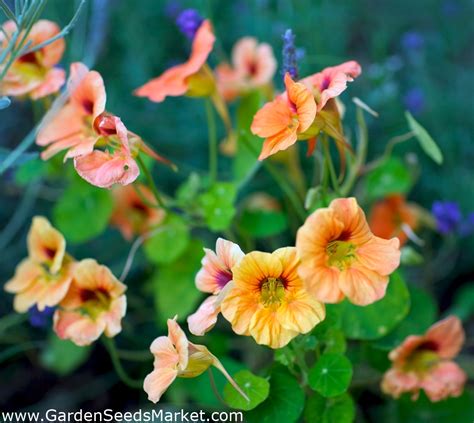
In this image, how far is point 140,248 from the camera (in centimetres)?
168

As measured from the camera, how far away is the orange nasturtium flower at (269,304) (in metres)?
0.85

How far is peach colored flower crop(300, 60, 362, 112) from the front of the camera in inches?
36.1

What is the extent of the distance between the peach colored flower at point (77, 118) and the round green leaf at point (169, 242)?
0.26 meters

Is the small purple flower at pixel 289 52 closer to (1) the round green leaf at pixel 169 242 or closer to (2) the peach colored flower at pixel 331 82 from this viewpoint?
(2) the peach colored flower at pixel 331 82

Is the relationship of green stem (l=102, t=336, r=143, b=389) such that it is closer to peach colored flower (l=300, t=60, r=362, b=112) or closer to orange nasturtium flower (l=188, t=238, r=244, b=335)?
orange nasturtium flower (l=188, t=238, r=244, b=335)

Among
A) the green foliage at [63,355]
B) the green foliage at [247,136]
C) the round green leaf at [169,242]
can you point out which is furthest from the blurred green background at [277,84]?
the round green leaf at [169,242]

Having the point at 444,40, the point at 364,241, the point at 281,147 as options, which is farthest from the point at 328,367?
the point at 444,40

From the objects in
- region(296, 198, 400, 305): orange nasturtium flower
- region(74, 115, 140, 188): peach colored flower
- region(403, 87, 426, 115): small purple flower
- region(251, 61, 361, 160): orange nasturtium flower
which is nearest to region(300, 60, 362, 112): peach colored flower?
region(251, 61, 361, 160): orange nasturtium flower

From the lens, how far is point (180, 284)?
4.56 ft

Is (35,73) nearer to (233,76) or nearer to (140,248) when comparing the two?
(233,76)

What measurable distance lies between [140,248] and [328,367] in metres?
0.83

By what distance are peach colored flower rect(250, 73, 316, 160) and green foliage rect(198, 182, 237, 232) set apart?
248 mm

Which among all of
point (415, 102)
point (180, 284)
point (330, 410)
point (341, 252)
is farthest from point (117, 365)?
point (415, 102)

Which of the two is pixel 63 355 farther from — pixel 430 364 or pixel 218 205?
pixel 430 364
